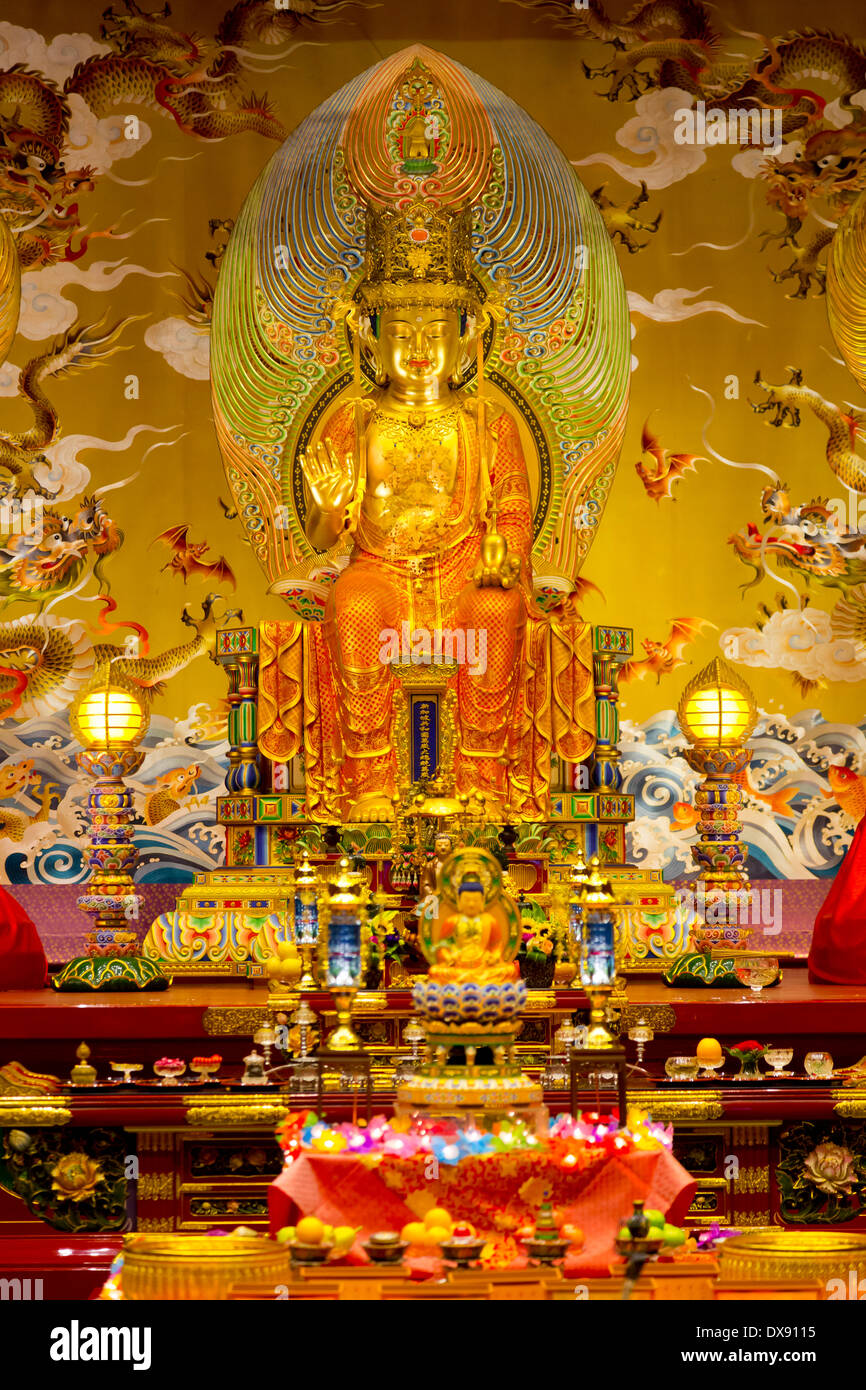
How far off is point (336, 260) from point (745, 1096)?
448cm

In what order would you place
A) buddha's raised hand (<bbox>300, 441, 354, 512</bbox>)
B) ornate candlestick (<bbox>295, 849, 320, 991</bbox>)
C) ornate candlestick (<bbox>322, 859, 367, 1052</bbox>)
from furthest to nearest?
buddha's raised hand (<bbox>300, 441, 354, 512</bbox>)
ornate candlestick (<bbox>295, 849, 320, 991</bbox>)
ornate candlestick (<bbox>322, 859, 367, 1052</bbox>)

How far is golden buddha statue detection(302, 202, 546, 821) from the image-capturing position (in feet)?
23.5

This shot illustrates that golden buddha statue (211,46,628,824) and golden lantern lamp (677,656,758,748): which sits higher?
golden buddha statue (211,46,628,824)

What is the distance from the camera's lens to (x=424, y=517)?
763cm

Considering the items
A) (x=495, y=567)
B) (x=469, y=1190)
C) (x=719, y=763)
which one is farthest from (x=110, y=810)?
(x=469, y=1190)

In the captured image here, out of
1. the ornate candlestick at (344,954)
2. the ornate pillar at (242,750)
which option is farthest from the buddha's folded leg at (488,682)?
the ornate candlestick at (344,954)

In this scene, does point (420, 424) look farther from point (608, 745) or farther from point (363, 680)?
point (608, 745)

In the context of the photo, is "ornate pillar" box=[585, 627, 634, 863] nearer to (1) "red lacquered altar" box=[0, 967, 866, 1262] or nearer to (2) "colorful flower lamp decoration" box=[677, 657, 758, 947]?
(2) "colorful flower lamp decoration" box=[677, 657, 758, 947]

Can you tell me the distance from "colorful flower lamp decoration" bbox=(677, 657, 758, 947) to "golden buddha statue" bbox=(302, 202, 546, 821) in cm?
62

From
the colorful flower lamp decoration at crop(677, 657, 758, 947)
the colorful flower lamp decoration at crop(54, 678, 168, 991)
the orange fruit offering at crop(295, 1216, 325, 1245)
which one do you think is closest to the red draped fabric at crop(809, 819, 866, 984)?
the colorful flower lamp decoration at crop(677, 657, 758, 947)

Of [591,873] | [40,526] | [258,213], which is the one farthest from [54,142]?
[591,873]

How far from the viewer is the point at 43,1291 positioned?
512cm

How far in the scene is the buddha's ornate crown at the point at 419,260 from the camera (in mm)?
7695

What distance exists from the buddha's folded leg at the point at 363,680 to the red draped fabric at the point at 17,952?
49.8 inches
